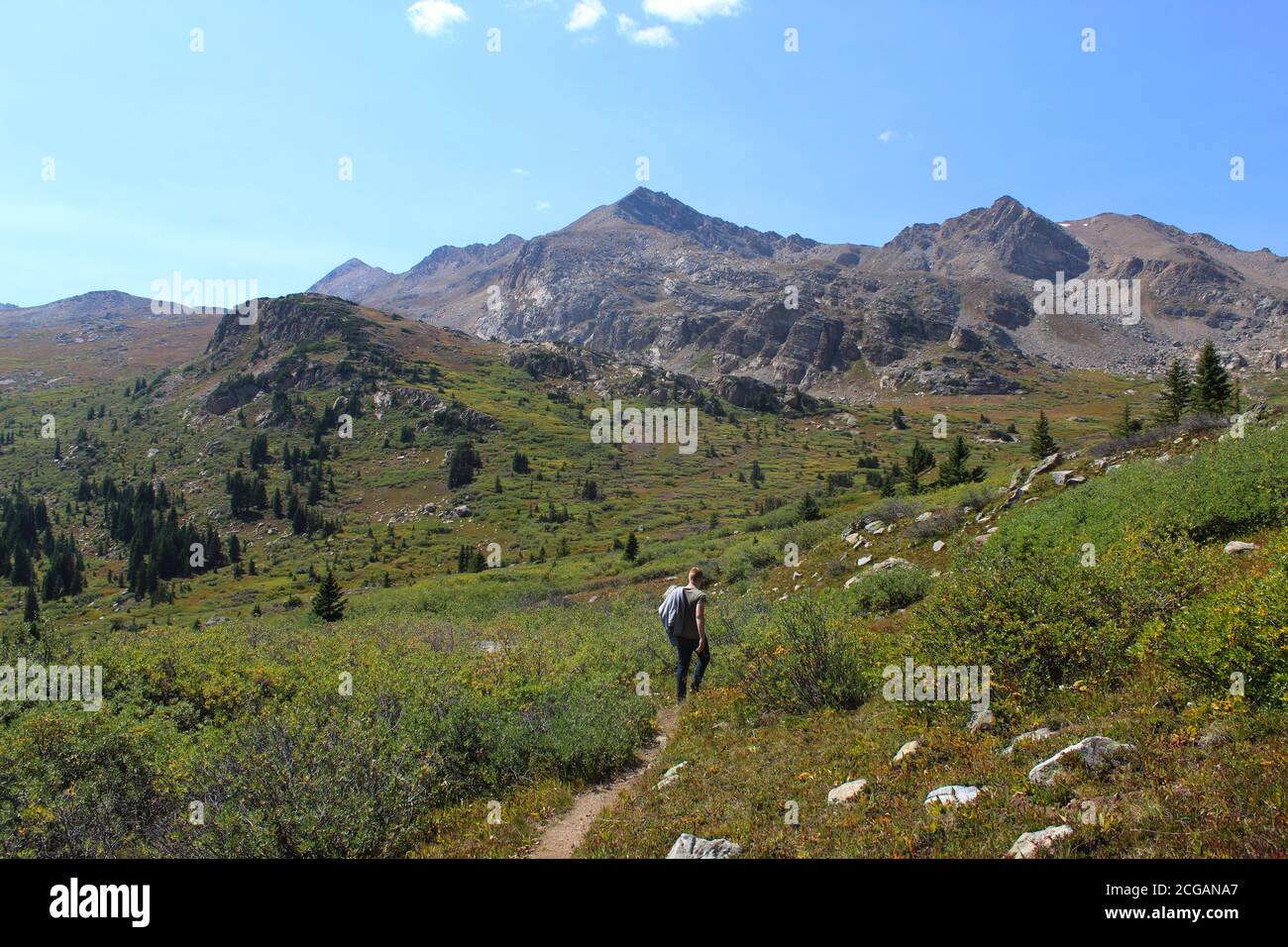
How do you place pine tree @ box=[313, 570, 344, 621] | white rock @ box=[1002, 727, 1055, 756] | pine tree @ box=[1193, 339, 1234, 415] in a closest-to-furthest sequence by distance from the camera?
white rock @ box=[1002, 727, 1055, 756] → pine tree @ box=[313, 570, 344, 621] → pine tree @ box=[1193, 339, 1234, 415]

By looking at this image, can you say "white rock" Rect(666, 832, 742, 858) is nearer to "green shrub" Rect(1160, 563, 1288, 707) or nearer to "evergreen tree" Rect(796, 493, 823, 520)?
"green shrub" Rect(1160, 563, 1288, 707)

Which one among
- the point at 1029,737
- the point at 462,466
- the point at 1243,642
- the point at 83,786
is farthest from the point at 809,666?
the point at 462,466

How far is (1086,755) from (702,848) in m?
3.38

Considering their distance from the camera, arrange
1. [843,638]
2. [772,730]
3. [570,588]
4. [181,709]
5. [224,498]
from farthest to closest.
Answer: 1. [224,498]
2. [570,588]
3. [181,709]
4. [843,638]
5. [772,730]

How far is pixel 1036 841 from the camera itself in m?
4.74

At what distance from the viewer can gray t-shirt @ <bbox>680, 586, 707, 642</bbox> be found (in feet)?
41.6

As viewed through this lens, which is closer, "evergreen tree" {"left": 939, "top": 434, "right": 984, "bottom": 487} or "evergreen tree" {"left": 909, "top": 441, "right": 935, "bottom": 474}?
"evergreen tree" {"left": 939, "top": 434, "right": 984, "bottom": 487}

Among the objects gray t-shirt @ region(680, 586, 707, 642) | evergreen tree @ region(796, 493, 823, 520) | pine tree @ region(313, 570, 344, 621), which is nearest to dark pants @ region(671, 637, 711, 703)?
gray t-shirt @ region(680, 586, 707, 642)

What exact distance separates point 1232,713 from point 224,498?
189 m

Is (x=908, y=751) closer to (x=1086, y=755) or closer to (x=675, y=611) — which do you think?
(x=1086, y=755)

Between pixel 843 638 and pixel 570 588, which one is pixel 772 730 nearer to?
pixel 843 638

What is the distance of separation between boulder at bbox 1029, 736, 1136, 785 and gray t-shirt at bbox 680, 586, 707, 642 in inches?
287

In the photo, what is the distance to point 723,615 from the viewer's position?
1906cm
